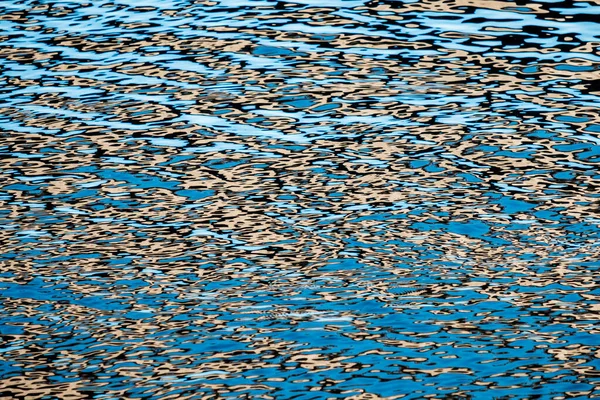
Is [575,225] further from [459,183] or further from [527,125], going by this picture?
[527,125]

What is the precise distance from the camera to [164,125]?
49.8ft

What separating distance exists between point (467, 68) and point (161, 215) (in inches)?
237

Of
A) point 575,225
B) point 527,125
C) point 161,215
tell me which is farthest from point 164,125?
point 575,225

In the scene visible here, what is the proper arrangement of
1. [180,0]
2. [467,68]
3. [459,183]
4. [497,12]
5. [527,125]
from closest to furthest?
[459,183] → [527,125] → [467,68] → [497,12] → [180,0]

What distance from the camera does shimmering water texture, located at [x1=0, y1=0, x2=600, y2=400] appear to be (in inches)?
381

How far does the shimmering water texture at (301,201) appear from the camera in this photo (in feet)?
31.7

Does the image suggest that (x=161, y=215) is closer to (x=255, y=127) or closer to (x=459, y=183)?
(x=255, y=127)

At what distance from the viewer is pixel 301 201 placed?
12.9 metres

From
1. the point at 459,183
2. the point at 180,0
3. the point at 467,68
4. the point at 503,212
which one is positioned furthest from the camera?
the point at 180,0

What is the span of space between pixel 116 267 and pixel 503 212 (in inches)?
177

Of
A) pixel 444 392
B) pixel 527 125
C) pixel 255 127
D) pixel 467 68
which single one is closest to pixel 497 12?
pixel 467 68

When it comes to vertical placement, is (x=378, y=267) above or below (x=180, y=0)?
below

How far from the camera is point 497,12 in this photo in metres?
18.4

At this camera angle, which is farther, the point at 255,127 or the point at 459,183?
the point at 255,127
